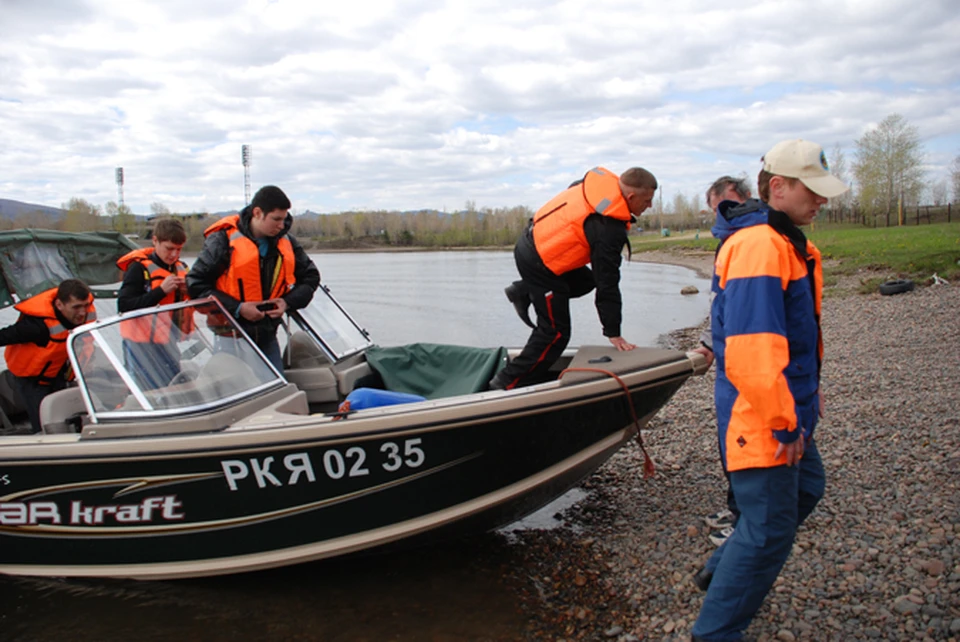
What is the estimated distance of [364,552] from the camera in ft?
12.9

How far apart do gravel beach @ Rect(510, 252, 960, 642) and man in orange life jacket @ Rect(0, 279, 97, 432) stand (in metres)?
3.27

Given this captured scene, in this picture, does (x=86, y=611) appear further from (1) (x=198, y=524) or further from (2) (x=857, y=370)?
(2) (x=857, y=370)

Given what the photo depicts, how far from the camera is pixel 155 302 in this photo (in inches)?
200

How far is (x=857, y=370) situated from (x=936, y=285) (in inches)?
331

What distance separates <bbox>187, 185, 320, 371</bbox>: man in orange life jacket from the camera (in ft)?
15.3

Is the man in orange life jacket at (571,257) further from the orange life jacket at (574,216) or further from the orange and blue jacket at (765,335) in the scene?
the orange and blue jacket at (765,335)

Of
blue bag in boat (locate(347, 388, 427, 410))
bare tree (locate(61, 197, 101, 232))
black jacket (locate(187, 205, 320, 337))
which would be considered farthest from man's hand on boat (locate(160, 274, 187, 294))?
bare tree (locate(61, 197, 101, 232))

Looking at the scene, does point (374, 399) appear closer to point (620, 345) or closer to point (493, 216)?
point (620, 345)

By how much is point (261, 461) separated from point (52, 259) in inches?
140

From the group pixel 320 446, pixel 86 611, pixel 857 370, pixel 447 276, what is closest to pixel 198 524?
pixel 320 446

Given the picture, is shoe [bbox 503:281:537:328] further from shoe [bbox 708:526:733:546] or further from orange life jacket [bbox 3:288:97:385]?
orange life jacket [bbox 3:288:97:385]

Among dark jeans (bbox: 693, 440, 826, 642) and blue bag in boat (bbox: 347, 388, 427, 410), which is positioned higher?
blue bag in boat (bbox: 347, 388, 427, 410)

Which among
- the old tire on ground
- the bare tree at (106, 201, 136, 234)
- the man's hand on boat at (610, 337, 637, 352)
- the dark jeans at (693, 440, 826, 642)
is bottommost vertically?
the dark jeans at (693, 440, 826, 642)

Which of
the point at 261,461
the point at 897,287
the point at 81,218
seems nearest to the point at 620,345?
the point at 261,461
